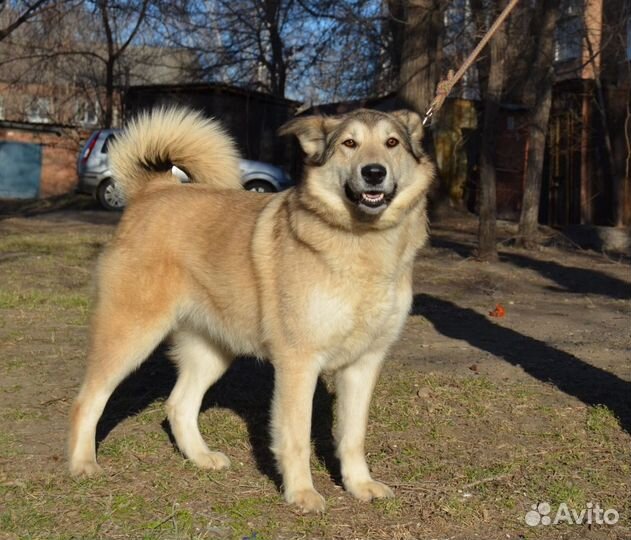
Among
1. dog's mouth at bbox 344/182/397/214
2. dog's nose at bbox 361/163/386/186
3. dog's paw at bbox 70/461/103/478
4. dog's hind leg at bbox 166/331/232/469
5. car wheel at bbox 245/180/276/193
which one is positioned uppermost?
dog's nose at bbox 361/163/386/186

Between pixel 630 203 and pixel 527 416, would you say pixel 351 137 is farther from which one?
pixel 630 203

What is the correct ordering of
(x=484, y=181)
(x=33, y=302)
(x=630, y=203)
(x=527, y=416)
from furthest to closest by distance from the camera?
(x=630, y=203) → (x=484, y=181) → (x=33, y=302) → (x=527, y=416)

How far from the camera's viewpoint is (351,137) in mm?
3752

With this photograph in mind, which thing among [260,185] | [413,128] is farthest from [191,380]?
[260,185]

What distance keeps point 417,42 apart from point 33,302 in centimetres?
648

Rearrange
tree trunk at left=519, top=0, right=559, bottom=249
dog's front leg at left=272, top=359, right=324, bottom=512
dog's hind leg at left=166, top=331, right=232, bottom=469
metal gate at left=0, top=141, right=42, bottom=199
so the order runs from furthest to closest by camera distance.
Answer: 1. metal gate at left=0, top=141, right=42, bottom=199
2. tree trunk at left=519, top=0, right=559, bottom=249
3. dog's hind leg at left=166, top=331, right=232, bottom=469
4. dog's front leg at left=272, top=359, right=324, bottom=512

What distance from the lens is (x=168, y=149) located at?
178 inches

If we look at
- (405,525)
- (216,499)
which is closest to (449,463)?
(405,525)

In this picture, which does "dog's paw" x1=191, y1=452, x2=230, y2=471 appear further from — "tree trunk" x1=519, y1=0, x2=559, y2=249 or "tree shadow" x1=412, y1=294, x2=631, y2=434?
"tree trunk" x1=519, y1=0, x2=559, y2=249

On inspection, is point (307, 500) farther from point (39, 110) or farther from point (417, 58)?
point (39, 110)

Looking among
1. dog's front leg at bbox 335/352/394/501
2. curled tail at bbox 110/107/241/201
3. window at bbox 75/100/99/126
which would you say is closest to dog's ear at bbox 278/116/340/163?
curled tail at bbox 110/107/241/201

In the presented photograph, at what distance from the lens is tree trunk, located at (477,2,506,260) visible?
1137 cm

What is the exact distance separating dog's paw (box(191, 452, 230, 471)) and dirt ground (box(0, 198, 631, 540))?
0.05 m

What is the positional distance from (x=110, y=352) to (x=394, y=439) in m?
1.49
